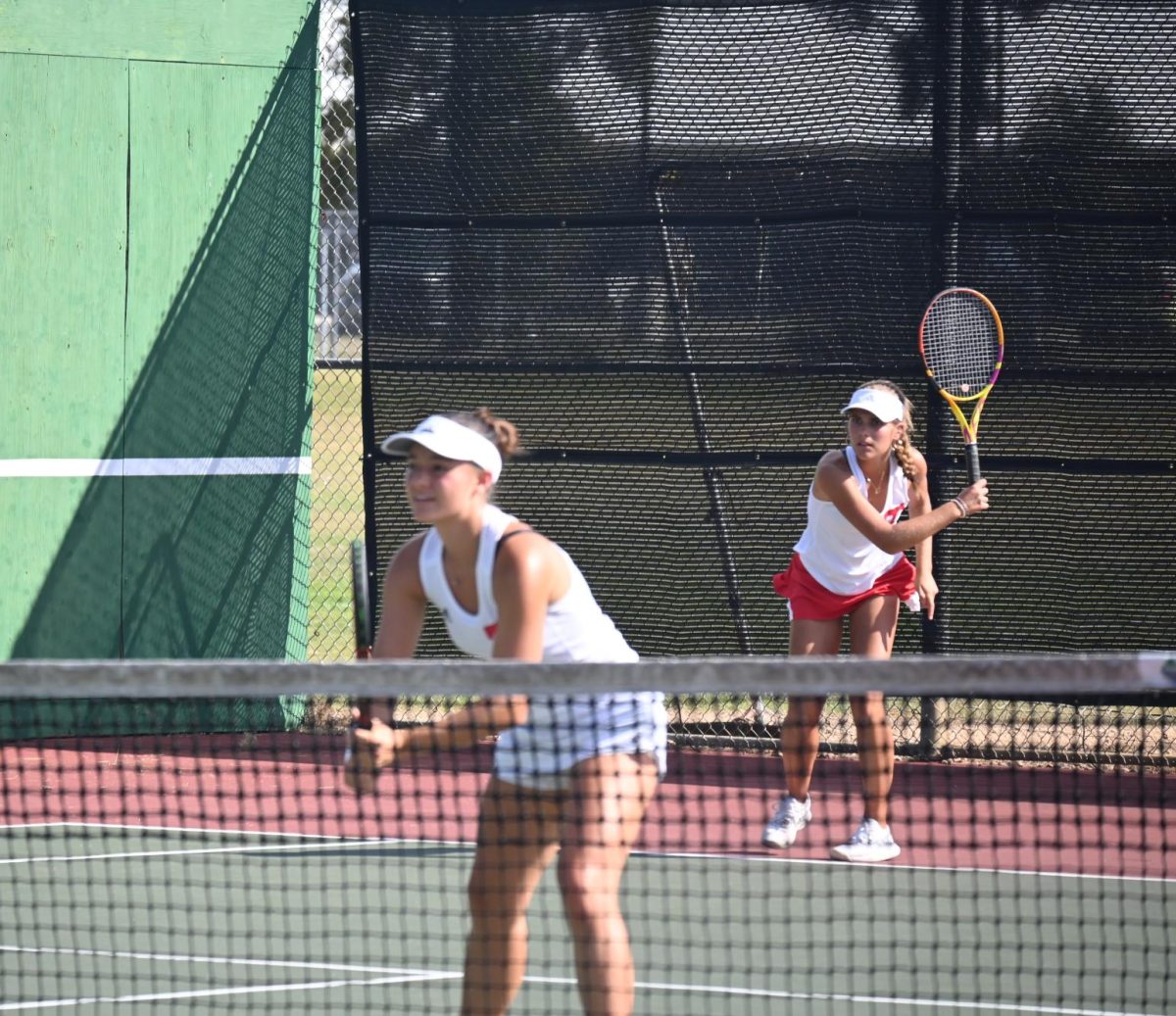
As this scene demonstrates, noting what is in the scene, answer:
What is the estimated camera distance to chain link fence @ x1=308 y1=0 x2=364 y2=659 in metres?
8.13

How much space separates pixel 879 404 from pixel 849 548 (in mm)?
515

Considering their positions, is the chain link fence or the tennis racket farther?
the chain link fence

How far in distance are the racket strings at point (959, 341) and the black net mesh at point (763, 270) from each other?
1.69 ft

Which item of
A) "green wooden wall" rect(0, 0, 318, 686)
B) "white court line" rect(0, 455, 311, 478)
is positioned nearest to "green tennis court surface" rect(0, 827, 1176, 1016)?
"green wooden wall" rect(0, 0, 318, 686)

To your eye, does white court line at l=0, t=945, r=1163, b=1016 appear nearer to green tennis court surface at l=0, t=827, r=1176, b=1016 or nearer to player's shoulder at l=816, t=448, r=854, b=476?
green tennis court surface at l=0, t=827, r=1176, b=1016

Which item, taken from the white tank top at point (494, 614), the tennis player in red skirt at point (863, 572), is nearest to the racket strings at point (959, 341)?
the tennis player in red skirt at point (863, 572)

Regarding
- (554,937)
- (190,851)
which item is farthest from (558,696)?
(190,851)

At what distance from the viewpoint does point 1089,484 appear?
276 inches

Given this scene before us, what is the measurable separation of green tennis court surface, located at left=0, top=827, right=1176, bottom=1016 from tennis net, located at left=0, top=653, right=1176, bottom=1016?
0.01 metres

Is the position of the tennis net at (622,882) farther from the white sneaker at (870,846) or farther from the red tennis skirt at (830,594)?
the red tennis skirt at (830,594)

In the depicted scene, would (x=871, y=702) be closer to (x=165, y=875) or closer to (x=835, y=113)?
(x=165, y=875)

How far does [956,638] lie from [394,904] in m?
3.00

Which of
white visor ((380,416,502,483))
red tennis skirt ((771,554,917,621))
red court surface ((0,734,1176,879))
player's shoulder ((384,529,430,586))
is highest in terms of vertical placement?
white visor ((380,416,502,483))

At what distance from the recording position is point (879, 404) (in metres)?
5.34
